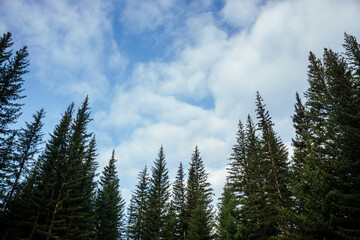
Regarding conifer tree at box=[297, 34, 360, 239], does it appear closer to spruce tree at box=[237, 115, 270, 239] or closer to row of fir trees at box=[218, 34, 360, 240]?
row of fir trees at box=[218, 34, 360, 240]

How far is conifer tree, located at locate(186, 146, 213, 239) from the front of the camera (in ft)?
70.1

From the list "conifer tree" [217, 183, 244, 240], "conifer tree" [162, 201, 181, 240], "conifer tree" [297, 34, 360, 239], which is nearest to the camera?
"conifer tree" [297, 34, 360, 239]

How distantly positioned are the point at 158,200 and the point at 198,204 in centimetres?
737

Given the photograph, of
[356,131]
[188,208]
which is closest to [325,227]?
[356,131]

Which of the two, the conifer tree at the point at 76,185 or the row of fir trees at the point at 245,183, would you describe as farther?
the conifer tree at the point at 76,185

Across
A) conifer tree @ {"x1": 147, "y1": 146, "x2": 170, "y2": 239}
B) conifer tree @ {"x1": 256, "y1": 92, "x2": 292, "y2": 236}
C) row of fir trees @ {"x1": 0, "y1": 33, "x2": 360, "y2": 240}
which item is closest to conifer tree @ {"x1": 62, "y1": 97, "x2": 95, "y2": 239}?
row of fir trees @ {"x1": 0, "y1": 33, "x2": 360, "y2": 240}

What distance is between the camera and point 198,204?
2658 cm

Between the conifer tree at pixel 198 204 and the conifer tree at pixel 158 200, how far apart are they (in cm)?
390

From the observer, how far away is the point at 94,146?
33656 millimetres

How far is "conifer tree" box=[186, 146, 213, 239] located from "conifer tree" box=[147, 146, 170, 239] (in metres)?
3.90

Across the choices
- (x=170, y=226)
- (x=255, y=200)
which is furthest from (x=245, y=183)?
(x=170, y=226)

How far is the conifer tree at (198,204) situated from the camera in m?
21.4

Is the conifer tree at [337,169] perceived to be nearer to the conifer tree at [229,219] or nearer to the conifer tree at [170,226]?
the conifer tree at [229,219]

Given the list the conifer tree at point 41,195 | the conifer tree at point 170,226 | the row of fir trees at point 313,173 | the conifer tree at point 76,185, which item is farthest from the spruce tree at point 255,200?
the conifer tree at point 41,195
